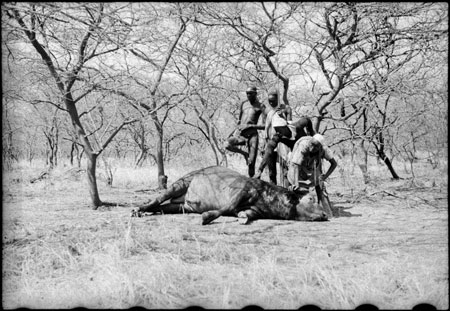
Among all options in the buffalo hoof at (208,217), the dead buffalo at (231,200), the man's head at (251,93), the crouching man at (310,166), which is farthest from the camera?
the man's head at (251,93)

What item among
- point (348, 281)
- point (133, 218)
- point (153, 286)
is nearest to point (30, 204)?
point (133, 218)

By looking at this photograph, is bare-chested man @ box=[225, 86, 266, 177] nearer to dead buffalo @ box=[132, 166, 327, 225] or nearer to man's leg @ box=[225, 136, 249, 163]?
man's leg @ box=[225, 136, 249, 163]

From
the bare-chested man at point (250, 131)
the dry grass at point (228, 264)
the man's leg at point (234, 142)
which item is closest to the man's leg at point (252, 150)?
the bare-chested man at point (250, 131)

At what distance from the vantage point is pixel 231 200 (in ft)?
18.8

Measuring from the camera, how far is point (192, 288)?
8.74ft

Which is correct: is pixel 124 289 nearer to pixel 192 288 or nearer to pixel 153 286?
pixel 153 286

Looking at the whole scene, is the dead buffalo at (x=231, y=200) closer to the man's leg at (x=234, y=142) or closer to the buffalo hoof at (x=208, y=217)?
the buffalo hoof at (x=208, y=217)

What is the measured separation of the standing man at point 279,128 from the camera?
6406mm

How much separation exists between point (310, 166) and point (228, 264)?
3293mm

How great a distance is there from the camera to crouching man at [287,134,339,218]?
595 centimetres

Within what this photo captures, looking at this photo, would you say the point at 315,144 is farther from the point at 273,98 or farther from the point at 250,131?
the point at 250,131

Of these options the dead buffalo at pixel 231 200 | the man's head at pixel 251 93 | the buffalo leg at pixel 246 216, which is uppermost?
the man's head at pixel 251 93

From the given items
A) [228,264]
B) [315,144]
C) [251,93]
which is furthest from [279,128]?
[228,264]

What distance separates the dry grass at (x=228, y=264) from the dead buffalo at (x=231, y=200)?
220 mm
